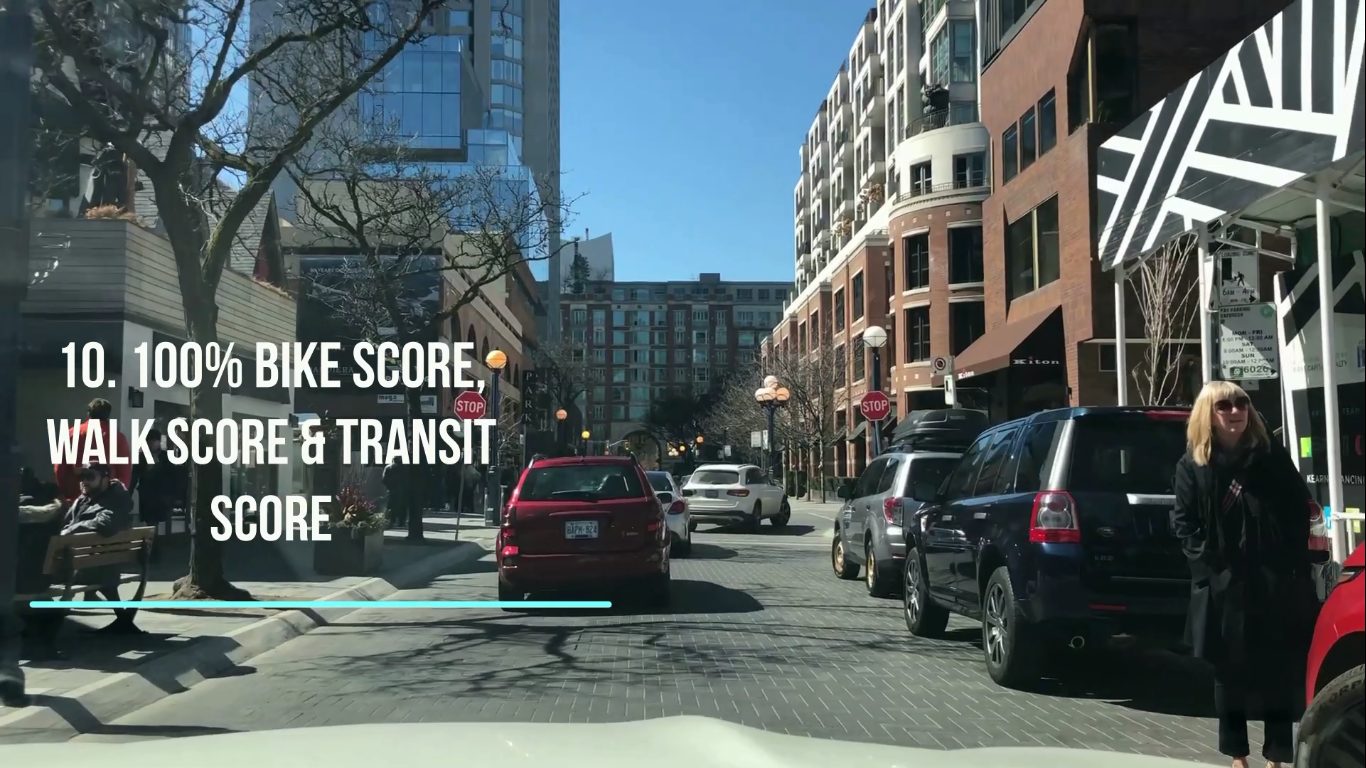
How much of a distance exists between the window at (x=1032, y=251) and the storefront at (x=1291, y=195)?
1515 cm

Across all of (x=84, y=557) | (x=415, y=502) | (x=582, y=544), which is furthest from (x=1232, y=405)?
(x=415, y=502)

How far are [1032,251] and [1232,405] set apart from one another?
2493cm

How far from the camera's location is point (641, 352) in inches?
5846

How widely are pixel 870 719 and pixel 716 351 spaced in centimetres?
14075

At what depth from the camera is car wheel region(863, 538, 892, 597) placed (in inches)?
521

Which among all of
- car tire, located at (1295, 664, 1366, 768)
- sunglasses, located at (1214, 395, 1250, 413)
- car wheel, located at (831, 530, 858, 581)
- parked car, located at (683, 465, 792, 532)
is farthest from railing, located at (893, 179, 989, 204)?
car tire, located at (1295, 664, 1366, 768)

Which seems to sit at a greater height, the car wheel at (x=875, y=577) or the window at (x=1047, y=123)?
the window at (x=1047, y=123)

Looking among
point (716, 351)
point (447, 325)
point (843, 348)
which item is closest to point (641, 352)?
point (716, 351)

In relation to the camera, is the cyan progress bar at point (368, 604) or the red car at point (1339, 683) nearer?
the red car at point (1339, 683)

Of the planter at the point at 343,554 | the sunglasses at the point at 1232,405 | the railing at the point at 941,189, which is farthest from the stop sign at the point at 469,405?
the railing at the point at 941,189

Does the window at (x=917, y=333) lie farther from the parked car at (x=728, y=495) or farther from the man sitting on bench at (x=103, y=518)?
the man sitting on bench at (x=103, y=518)

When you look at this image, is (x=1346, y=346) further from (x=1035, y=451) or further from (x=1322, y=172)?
(x=1035, y=451)

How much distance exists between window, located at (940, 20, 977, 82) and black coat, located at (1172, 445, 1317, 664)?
154 feet

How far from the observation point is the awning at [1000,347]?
89.9 ft
